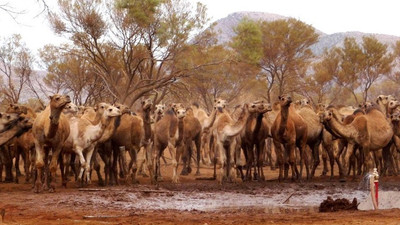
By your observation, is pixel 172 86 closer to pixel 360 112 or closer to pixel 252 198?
pixel 360 112

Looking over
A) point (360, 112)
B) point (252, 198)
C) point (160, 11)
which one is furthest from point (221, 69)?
point (252, 198)

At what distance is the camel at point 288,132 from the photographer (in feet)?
57.4

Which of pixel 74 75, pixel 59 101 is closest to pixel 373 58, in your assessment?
pixel 74 75

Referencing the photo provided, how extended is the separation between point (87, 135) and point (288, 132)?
5.38 meters

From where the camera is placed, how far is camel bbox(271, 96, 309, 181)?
1748 cm

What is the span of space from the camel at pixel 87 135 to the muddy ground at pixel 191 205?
843 millimetres

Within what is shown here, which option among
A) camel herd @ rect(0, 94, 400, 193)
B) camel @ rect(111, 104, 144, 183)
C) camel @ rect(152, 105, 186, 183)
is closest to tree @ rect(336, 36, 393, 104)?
camel herd @ rect(0, 94, 400, 193)

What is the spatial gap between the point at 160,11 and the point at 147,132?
20.4 m

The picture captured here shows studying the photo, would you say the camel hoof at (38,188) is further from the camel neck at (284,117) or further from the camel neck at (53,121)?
the camel neck at (284,117)

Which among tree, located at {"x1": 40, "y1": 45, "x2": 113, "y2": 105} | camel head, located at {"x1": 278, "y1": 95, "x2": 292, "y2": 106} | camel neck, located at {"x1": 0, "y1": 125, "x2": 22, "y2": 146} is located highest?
tree, located at {"x1": 40, "y1": 45, "x2": 113, "y2": 105}

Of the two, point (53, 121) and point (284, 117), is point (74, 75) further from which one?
point (53, 121)

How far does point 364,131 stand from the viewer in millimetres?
18109

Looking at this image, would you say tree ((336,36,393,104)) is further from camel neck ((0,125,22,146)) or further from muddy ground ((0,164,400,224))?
camel neck ((0,125,22,146))

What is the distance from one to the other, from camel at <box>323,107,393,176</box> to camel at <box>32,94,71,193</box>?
733 cm
